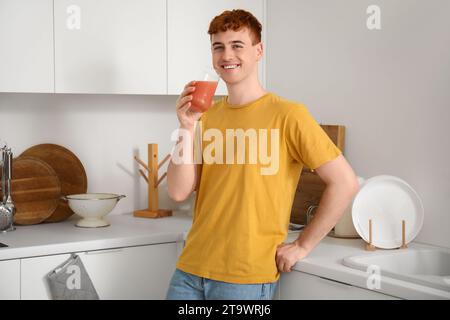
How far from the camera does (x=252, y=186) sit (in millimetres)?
2068

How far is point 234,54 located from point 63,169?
127 centimetres

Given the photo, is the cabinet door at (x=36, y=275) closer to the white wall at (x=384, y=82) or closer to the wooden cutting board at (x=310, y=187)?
the wooden cutting board at (x=310, y=187)

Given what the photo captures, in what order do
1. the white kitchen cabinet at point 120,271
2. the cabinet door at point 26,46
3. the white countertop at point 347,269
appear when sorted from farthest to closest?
1. the cabinet door at point 26,46
2. the white kitchen cabinet at point 120,271
3. the white countertop at point 347,269

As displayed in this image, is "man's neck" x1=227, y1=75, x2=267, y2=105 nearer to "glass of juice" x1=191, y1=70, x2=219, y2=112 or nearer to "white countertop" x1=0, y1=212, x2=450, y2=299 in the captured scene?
"glass of juice" x1=191, y1=70, x2=219, y2=112

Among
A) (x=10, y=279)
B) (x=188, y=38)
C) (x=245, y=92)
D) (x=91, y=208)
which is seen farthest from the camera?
(x=188, y=38)

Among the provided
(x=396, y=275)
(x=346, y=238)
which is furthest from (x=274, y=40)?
(x=396, y=275)

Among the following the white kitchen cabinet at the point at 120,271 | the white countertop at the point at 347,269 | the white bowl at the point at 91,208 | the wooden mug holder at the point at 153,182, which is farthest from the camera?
the wooden mug holder at the point at 153,182

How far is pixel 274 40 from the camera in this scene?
327cm

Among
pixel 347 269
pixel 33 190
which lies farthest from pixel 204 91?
pixel 33 190

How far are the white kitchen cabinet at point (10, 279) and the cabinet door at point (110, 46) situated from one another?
68 cm

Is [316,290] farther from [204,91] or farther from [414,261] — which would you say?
[204,91]

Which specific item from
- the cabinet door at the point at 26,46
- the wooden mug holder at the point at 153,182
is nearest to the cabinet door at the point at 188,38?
the wooden mug holder at the point at 153,182

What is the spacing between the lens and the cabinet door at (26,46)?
261 cm

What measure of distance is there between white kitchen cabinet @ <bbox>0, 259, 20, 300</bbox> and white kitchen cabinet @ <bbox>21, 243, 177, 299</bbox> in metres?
0.02
